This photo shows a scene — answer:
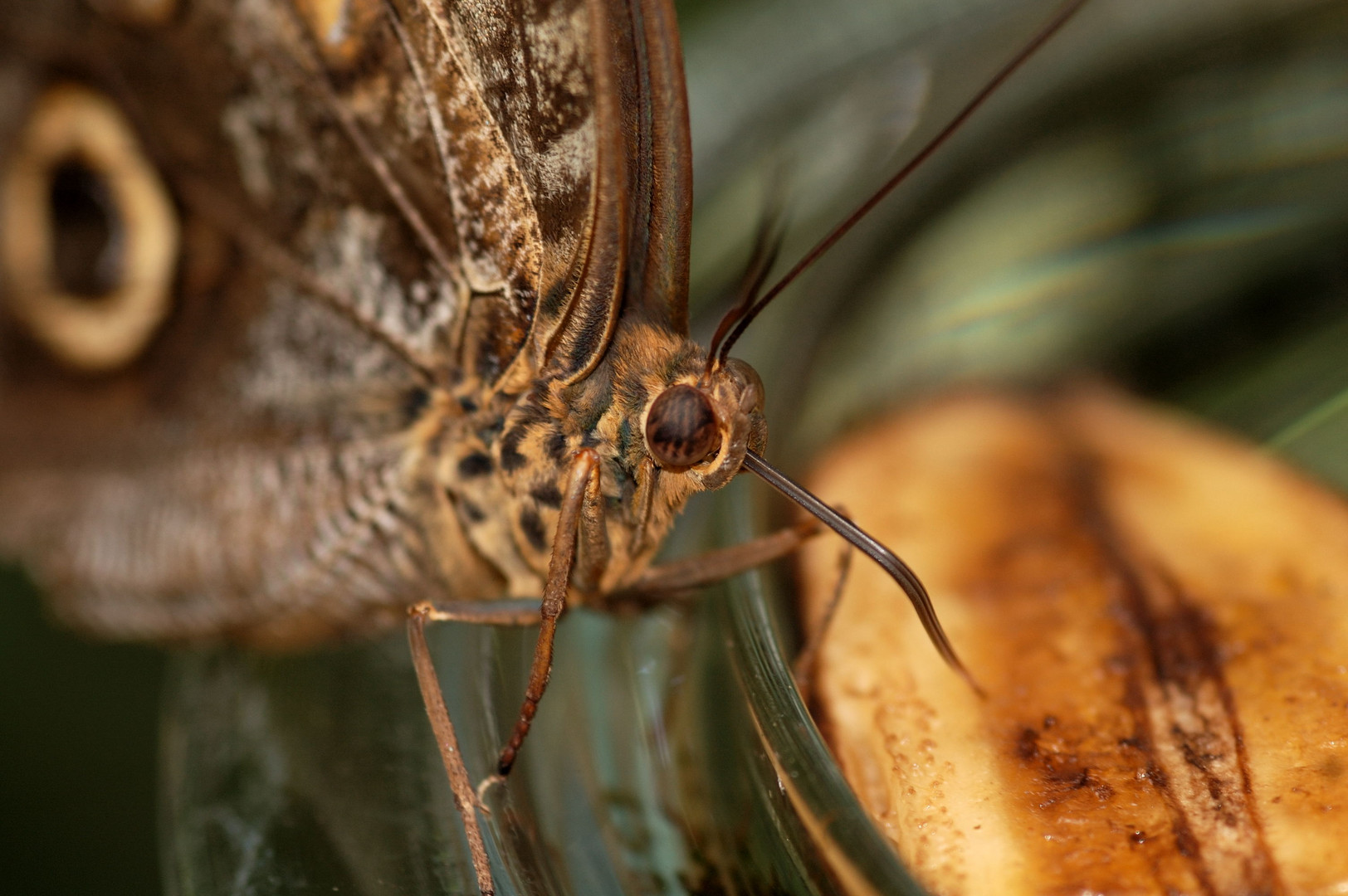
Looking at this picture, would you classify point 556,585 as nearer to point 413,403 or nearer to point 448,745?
point 448,745

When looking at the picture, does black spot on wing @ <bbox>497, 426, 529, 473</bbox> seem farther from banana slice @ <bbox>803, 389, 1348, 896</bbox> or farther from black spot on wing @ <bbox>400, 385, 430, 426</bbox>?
banana slice @ <bbox>803, 389, 1348, 896</bbox>

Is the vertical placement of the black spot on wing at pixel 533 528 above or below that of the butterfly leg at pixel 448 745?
above

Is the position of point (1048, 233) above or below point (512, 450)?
above

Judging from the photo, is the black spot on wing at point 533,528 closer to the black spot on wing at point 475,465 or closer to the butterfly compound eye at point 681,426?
the black spot on wing at point 475,465

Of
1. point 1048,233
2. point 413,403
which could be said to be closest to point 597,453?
point 413,403

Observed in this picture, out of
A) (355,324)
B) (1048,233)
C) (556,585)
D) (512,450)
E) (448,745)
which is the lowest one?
(448,745)

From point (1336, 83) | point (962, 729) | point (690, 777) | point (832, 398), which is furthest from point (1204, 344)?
point (690, 777)

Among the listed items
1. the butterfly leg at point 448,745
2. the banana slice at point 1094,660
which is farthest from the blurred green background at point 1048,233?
the butterfly leg at point 448,745

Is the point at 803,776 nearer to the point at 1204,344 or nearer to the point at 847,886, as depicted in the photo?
the point at 847,886

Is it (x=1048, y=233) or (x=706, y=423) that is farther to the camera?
(x=1048, y=233)
